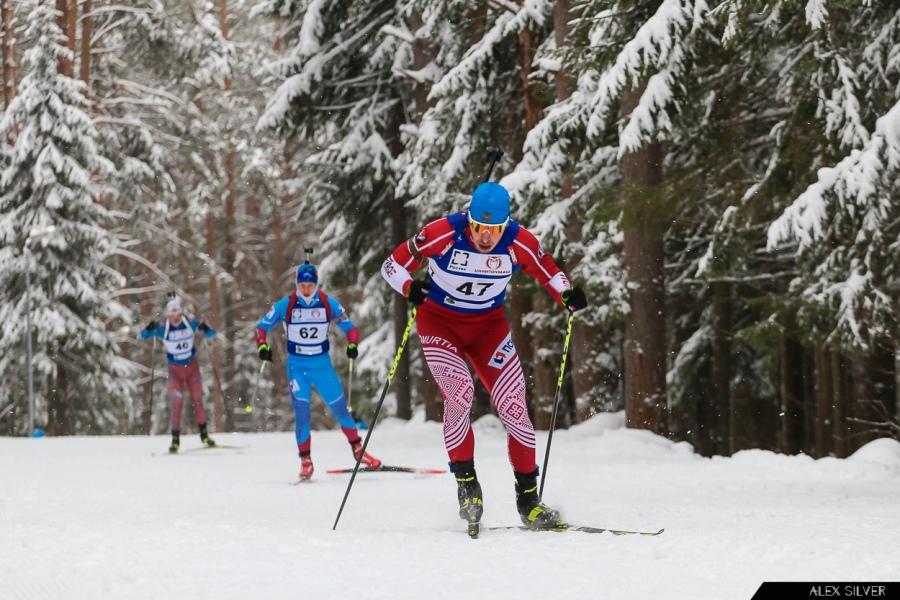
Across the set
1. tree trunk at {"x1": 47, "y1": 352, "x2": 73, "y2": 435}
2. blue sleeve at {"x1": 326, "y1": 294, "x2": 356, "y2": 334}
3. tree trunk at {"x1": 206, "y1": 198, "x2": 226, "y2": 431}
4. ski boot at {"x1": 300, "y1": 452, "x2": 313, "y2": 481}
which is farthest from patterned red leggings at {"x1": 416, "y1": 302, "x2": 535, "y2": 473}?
tree trunk at {"x1": 206, "y1": 198, "x2": 226, "y2": 431}

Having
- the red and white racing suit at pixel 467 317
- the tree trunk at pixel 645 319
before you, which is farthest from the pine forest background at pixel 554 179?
the red and white racing suit at pixel 467 317

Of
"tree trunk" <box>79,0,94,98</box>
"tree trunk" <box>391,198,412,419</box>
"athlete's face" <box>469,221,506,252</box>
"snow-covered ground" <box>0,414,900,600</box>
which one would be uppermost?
"tree trunk" <box>79,0,94,98</box>

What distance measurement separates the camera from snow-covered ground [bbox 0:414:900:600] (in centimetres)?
473

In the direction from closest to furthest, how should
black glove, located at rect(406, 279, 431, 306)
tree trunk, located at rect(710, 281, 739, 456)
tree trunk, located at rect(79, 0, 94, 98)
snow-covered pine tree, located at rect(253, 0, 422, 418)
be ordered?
black glove, located at rect(406, 279, 431, 306) → tree trunk, located at rect(710, 281, 739, 456) → snow-covered pine tree, located at rect(253, 0, 422, 418) → tree trunk, located at rect(79, 0, 94, 98)

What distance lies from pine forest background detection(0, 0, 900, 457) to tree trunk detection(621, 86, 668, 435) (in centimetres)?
4

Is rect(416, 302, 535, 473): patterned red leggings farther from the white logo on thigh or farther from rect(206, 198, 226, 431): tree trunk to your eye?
rect(206, 198, 226, 431): tree trunk

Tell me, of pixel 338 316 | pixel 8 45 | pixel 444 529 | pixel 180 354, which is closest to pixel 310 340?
pixel 338 316

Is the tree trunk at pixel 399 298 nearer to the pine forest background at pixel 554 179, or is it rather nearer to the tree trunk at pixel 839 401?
the pine forest background at pixel 554 179

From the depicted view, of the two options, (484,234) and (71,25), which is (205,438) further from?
(71,25)

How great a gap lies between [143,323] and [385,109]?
1981 centimetres

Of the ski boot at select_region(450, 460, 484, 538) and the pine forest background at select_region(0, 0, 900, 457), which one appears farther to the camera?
the pine forest background at select_region(0, 0, 900, 457)

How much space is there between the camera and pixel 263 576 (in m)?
4.85

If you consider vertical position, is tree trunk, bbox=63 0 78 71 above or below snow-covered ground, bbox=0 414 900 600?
above

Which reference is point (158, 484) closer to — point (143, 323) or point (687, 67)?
point (687, 67)
